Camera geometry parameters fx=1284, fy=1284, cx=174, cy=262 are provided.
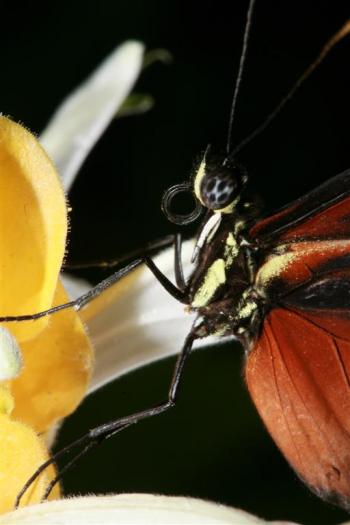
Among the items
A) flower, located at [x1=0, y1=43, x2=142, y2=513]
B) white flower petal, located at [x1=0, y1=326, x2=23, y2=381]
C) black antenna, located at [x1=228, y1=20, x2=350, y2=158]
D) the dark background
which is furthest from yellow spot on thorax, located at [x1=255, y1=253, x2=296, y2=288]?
the dark background

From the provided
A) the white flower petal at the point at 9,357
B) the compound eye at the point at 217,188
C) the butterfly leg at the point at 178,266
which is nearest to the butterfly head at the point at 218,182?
the compound eye at the point at 217,188

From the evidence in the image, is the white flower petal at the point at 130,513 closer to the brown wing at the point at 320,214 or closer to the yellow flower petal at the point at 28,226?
the yellow flower petal at the point at 28,226

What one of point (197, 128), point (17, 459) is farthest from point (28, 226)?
point (197, 128)

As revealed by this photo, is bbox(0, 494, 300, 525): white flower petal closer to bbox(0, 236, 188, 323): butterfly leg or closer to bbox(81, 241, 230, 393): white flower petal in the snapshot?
bbox(0, 236, 188, 323): butterfly leg

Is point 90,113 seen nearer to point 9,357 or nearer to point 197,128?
point 9,357

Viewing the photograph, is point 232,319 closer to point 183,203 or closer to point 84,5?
point 183,203

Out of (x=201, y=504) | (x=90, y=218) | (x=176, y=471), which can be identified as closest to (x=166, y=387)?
(x=176, y=471)
